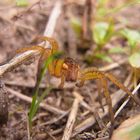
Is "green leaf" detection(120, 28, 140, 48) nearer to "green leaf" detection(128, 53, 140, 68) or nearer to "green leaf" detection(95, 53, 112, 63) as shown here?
"green leaf" detection(95, 53, 112, 63)

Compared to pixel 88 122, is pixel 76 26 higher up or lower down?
higher up

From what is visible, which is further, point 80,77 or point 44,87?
point 44,87

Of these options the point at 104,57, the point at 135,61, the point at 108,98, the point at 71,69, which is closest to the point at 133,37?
the point at 104,57

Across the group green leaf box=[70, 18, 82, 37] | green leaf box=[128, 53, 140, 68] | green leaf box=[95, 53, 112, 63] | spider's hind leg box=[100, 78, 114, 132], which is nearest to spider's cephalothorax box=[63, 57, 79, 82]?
spider's hind leg box=[100, 78, 114, 132]

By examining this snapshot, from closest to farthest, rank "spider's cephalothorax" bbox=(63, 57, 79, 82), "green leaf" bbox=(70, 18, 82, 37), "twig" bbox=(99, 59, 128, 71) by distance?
"spider's cephalothorax" bbox=(63, 57, 79, 82)
"twig" bbox=(99, 59, 128, 71)
"green leaf" bbox=(70, 18, 82, 37)

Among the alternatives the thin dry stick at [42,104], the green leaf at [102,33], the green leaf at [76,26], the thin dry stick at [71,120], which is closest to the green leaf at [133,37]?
the green leaf at [102,33]

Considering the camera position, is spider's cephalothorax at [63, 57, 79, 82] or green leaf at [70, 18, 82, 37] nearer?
spider's cephalothorax at [63, 57, 79, 82]

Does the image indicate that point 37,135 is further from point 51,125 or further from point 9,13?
point 9,13

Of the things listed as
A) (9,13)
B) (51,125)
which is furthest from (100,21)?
(51,125)

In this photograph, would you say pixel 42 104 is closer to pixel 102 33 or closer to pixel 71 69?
pixel 71 69

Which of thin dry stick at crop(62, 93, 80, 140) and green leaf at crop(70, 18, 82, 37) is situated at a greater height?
green leaf at crop(70, 18, 82, 37)

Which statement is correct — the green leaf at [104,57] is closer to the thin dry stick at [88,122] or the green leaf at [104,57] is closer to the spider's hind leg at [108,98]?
the thin dry stick at [88,122]
